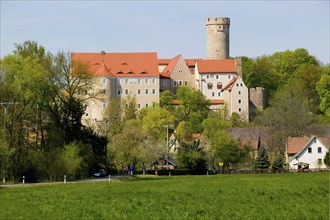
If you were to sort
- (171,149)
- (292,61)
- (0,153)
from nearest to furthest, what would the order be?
(0,153) < (171,149) < (292,61)

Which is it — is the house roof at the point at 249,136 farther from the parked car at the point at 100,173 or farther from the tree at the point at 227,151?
the parked car at the point at 100,173

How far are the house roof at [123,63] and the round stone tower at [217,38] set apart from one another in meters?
13.4

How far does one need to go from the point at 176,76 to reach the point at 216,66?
258 inches

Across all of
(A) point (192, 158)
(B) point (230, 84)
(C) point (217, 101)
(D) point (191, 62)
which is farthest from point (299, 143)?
(D) point (191, 62)

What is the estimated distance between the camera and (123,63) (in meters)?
146

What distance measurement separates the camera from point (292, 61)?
162 meters

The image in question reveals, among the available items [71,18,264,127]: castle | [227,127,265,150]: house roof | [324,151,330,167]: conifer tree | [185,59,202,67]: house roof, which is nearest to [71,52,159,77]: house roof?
[71,18,264,127]: castle

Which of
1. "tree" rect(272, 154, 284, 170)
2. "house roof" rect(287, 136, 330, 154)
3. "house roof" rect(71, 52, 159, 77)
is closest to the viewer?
"tree" rect(272, 154, 284, 170)

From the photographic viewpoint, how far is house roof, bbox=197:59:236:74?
485ft

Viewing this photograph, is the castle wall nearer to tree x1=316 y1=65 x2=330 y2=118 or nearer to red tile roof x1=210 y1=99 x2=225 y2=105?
red tile roof x1=210 y1=99 x2=225 y2=105

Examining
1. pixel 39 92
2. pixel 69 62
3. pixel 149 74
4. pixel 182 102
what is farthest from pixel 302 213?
pixel 149 74

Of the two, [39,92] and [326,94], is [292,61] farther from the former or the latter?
[39,92]

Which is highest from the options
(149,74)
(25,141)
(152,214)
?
(149,74)

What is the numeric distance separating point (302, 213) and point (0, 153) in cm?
2925
